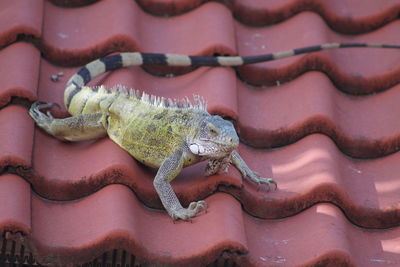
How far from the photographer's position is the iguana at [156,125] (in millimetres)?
3941

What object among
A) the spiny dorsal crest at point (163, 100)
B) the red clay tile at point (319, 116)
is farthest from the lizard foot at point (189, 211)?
the red clay tile at point (319, 116)

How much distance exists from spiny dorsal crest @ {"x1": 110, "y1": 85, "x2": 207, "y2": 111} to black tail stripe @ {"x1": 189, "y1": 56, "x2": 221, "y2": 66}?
29cm

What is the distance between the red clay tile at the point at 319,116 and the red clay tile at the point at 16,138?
107 centimetres

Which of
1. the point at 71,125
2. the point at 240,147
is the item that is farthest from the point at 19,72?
A: the point at 240,147

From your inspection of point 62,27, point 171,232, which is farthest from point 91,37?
point 171,232

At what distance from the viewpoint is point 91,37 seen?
191 inches

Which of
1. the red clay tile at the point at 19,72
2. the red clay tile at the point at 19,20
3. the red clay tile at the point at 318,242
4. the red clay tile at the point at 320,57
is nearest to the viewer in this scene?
the red clay tile at the point at 318,242

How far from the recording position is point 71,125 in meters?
4.35

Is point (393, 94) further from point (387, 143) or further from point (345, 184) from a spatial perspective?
point (345, 184)

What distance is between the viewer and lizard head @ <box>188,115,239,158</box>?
3908mm

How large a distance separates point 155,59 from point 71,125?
0.66 meters

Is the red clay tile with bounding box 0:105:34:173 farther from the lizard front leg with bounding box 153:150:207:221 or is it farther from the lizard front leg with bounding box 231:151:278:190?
the lizard front leg with bounding box 231:151:278:190

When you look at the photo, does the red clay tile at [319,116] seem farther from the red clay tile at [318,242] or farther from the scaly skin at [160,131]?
the red clay tile at [318,242]

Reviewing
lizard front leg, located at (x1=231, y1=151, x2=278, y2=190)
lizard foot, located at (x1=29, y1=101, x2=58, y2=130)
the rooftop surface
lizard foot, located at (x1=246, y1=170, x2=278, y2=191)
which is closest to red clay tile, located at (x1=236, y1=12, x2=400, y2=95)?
the rooftop surface
